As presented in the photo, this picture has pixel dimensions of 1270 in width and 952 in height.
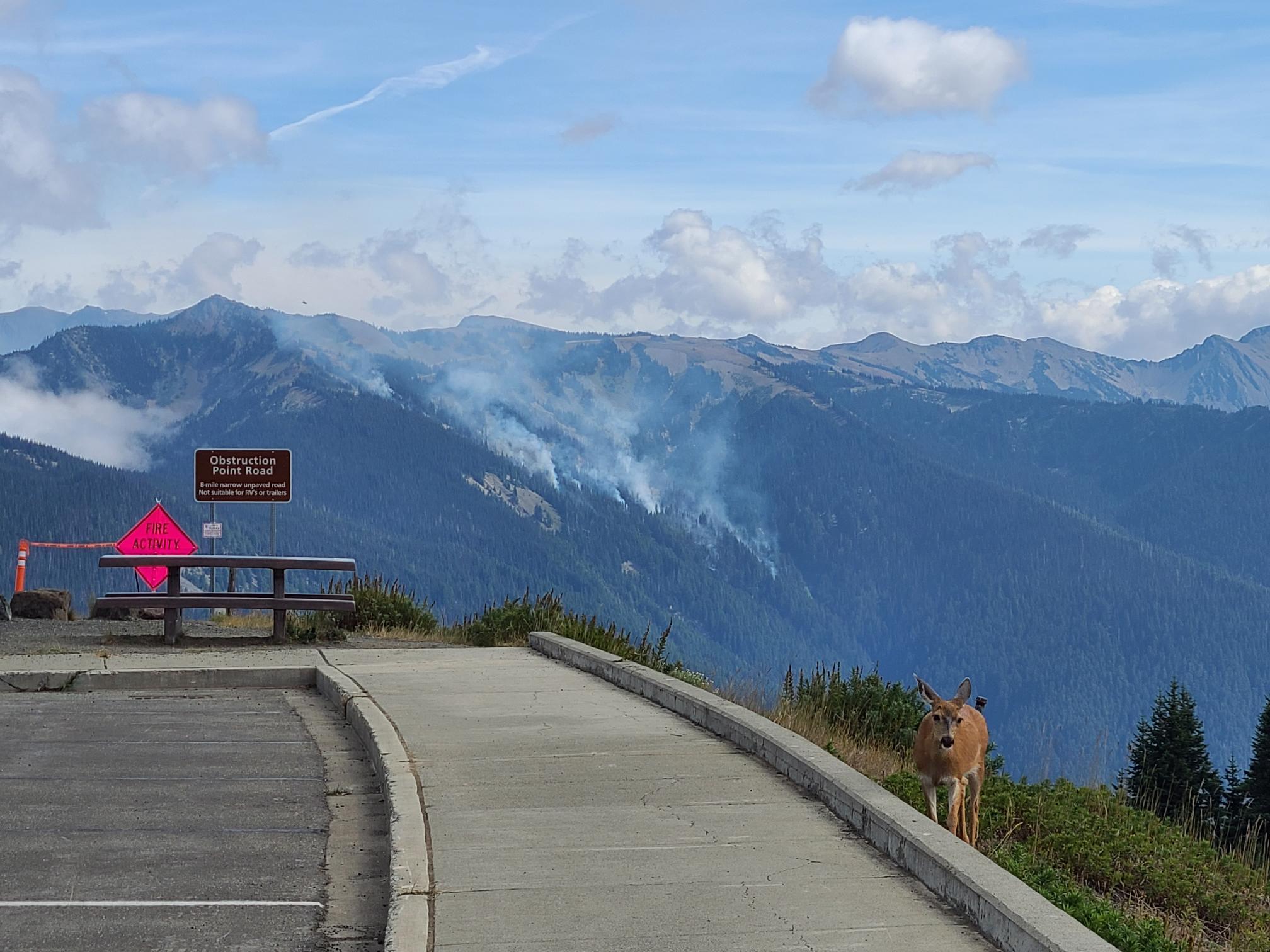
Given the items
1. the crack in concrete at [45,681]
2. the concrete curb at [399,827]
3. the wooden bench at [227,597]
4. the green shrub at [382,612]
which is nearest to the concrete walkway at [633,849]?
the concrete curb at [399,827]

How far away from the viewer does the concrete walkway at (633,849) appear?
17.4 ft

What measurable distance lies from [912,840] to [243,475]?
1201cm

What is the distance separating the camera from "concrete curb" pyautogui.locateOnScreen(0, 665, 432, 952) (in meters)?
5.46

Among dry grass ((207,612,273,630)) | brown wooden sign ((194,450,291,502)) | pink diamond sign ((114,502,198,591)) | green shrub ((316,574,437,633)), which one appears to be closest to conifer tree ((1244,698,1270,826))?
green shrub ((316,574,437,633))

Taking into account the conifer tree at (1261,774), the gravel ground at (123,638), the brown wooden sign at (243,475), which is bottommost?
the conifer tree at (1261,774)

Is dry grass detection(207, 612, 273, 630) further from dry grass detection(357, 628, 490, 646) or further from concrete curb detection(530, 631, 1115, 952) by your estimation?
concrete curb detection(530, 631, 1115, 952)

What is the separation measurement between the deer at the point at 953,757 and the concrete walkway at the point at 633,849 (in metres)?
0.53

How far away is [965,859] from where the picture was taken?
5855 mm

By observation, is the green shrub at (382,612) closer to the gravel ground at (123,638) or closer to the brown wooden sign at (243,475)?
the gravel ground at (123,638)

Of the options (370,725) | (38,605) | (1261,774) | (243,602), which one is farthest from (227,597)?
(1261,774)

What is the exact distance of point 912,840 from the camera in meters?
6.13

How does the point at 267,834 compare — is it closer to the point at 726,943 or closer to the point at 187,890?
the point at 187,890

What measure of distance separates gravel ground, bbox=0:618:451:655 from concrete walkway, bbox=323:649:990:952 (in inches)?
192

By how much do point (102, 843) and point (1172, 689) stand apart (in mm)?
27757
